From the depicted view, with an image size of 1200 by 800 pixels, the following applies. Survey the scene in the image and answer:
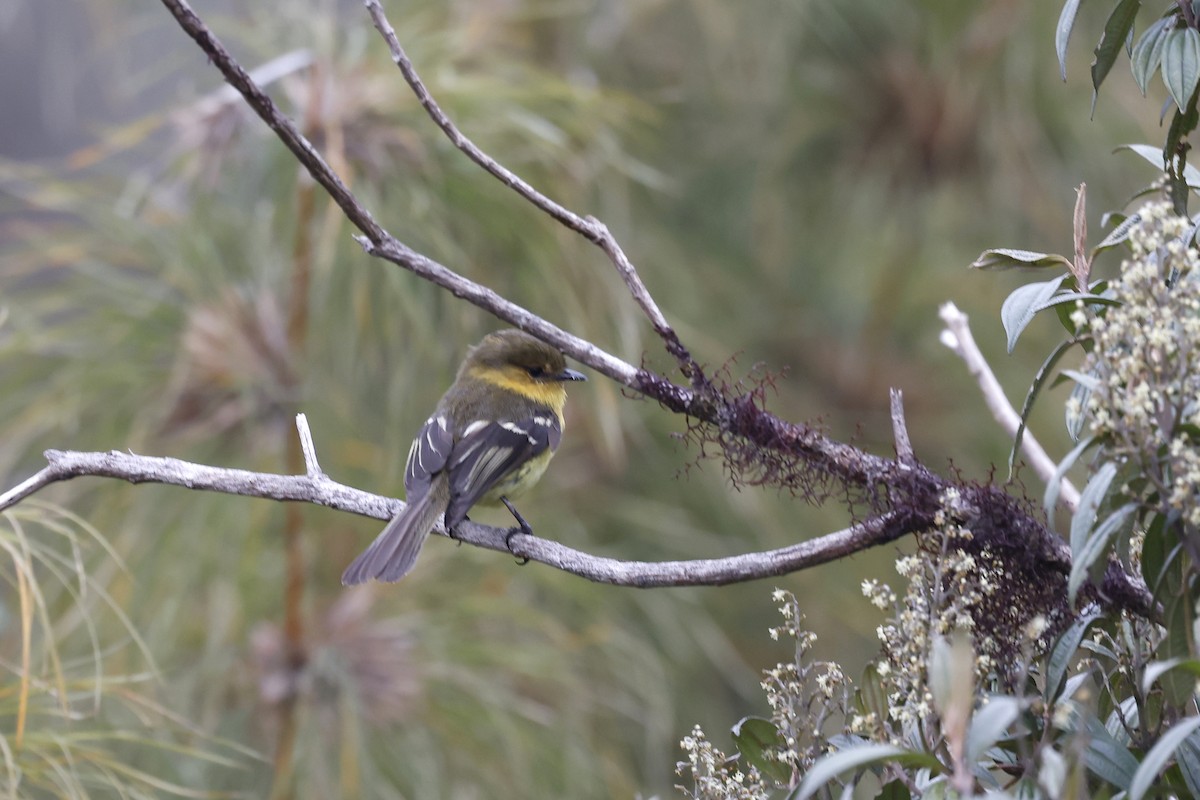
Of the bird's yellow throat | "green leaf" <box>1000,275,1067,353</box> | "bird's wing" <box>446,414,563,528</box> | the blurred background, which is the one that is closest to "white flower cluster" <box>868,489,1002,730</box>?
"green leaf" <box>1000,275,1067,353</box>

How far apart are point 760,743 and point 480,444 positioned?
1080mm

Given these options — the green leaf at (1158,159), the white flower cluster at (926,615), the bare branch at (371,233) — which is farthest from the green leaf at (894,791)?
the green leaf at (1158,159)

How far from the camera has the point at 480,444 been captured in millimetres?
1932

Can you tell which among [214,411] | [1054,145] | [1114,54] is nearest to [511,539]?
[1114,54]

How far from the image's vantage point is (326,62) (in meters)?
2.30

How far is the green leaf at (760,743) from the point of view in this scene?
90 centimetres

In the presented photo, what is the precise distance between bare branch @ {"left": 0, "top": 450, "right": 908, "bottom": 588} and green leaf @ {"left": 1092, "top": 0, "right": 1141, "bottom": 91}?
376 millimetres

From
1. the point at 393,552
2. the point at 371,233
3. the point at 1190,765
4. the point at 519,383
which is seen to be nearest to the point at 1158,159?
the point at 1190,765

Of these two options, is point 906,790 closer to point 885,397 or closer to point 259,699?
point 259,699

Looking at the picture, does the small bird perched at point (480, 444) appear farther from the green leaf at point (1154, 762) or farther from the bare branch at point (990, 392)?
the green leaf at point (1154, 762)

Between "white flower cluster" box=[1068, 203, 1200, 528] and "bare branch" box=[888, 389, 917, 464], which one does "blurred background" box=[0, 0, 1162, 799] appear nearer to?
"bare branch" box=[888, 389, 917, 464]

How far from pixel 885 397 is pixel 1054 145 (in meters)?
0.80

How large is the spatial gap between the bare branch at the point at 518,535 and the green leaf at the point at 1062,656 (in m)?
0.14

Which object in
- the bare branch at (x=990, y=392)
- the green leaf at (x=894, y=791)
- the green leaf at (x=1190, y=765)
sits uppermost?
the bare branch at (x=990, y=392)
